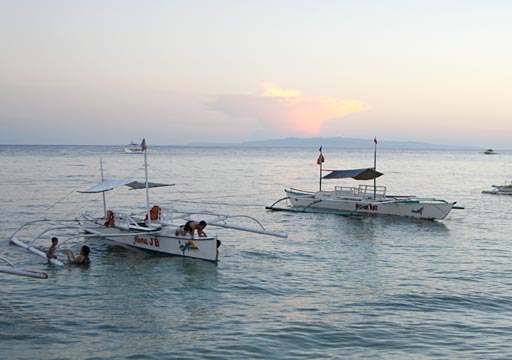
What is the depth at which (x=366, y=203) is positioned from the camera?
108 feet

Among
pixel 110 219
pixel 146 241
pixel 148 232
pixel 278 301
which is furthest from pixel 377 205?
pixel 278 301

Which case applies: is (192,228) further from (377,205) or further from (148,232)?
(377,205)

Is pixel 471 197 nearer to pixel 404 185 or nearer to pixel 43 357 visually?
pixel 404 185

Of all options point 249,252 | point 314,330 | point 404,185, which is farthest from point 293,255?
point 404,185

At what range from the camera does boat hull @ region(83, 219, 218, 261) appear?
62.2 ft

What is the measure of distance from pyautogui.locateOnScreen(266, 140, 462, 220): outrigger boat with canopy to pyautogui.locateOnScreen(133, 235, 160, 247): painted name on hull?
14670 millimetres

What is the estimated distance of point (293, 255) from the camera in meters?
20.9

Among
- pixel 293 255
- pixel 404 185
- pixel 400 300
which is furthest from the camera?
pixel 404 185

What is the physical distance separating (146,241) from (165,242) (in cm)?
117

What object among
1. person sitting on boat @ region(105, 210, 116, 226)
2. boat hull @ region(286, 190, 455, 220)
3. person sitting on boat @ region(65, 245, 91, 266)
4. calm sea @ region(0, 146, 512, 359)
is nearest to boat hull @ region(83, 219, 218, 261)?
person sitting on boat @ region(105, 210, 116, 226)

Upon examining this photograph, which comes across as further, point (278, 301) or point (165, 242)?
point (165, 242)

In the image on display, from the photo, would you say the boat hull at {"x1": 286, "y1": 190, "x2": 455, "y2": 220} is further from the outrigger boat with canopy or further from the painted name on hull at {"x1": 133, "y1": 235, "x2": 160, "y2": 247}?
the painted name on hull at {"x1": 133, "y1": 235, "x2": 160, "y2": 247}

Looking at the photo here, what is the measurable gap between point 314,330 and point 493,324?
4528mm

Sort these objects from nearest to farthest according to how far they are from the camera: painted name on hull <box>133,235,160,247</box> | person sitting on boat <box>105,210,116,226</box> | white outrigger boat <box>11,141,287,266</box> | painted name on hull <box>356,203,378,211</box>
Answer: white outrigger boat <box>11,141,287,266</box> < painted name on hull <box>133,235,160,247</box> < person sitting on boat <box>105,210,116,226</box> < painted name on hull <box>356,203,378,211</box>
